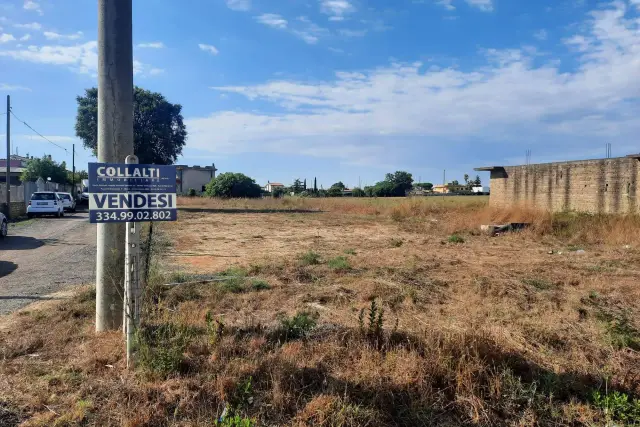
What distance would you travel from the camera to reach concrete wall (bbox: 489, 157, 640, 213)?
54.4 ft

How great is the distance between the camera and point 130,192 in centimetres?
365

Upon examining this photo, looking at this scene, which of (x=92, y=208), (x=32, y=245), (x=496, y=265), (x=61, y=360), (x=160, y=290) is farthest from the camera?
(x=32, y=245)

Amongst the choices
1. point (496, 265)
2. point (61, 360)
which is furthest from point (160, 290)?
point (496, 265)

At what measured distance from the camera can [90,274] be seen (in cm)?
811

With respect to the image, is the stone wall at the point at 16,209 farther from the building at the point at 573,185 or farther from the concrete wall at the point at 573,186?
the concrete wall at the point at 573,186

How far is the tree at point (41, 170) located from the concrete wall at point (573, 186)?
155ft

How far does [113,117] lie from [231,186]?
53.7 m

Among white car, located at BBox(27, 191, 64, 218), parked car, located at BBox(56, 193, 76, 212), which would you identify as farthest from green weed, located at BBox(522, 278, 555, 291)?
parked car, located at BBox(56, 193, 76, 212)

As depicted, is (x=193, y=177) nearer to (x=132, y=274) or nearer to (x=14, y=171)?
(x=14, y=171)

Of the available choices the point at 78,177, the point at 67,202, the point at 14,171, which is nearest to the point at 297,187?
the point at 78,177

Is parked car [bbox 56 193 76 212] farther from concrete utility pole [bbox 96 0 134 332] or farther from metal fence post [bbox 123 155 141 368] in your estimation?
metal fence post [bbox 123 155 141 368]

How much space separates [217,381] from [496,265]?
312 inches

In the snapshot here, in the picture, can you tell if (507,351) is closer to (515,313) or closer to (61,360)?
(515,313)

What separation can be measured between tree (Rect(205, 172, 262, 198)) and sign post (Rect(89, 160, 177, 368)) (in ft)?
177
